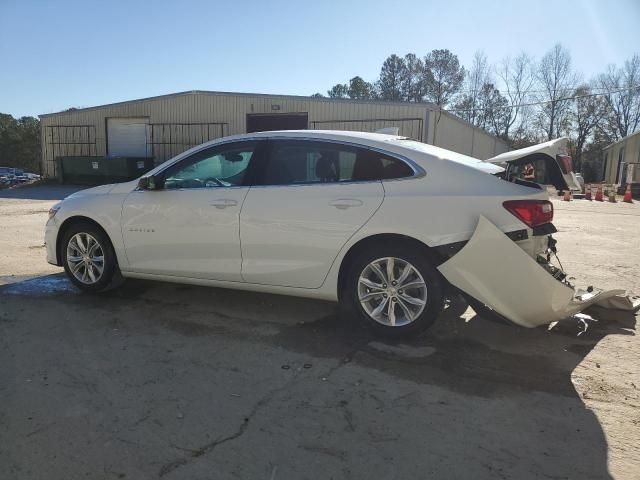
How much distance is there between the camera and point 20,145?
215 ft

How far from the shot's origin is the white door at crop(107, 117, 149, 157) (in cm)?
2756

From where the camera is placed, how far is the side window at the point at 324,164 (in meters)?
4.25

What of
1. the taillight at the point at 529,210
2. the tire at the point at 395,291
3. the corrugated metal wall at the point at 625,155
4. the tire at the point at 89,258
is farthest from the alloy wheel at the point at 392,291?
the corrugated metal wall at the point at 625,155

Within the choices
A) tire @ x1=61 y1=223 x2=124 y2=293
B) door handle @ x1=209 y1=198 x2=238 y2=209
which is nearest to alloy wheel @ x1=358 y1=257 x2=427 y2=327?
door handle @ x1=209 y1=198 x2=238 y2=209

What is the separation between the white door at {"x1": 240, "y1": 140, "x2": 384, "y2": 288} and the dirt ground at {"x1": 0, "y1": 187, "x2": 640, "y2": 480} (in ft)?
1.91

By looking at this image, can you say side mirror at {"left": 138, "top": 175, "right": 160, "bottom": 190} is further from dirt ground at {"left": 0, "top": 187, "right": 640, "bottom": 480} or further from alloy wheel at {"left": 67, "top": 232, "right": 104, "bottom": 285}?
dirt ground at {"left": 0, "top": 187, "right": 640, "bottom": 480}

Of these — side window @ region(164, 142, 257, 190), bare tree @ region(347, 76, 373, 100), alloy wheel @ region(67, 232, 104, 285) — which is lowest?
alloy wheel @ region(67, 232, 104, 285)

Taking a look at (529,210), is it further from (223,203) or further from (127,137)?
(127,137)

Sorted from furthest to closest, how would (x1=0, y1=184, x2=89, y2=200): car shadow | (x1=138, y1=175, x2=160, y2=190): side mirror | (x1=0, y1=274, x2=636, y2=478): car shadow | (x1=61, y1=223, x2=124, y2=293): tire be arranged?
(x1=0, y1=184, x2=89, y2=200): car shadow → (x1=61, y1=223, x2=124, y2=293): tire → (x1=138, y1=175, x2=160, y2=190): side mirror → (x1=0, y1=274, x2=636, y2=478): car shadow

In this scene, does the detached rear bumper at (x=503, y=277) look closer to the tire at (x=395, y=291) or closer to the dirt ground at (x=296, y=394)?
the tire at (x=395, y=291)

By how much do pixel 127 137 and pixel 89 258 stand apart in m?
24.7

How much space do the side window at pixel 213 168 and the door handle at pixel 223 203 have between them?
17 cm

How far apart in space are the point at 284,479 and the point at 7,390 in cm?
203

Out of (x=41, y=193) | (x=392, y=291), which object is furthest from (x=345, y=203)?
(x=41, y=193)
